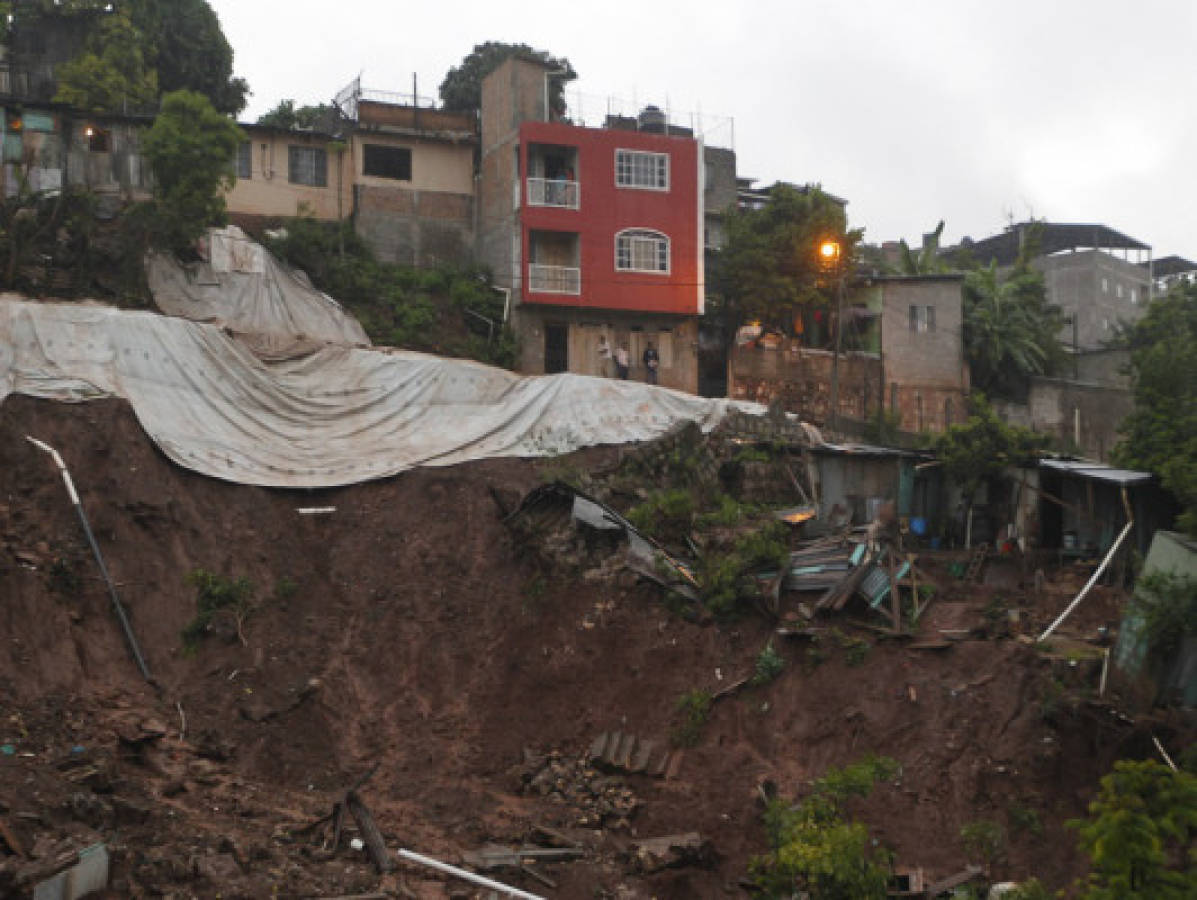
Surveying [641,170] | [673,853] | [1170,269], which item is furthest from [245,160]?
[1170,269]

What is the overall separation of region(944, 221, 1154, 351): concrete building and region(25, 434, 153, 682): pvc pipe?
34190 mm

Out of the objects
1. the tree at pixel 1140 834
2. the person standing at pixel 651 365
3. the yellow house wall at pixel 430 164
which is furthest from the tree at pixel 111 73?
the tree at pixel 1140 834

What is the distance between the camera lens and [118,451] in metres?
19.4

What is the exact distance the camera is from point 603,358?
100ft

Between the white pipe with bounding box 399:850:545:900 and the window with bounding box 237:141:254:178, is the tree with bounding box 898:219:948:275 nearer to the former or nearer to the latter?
the window with bounding box 237:141:254:178

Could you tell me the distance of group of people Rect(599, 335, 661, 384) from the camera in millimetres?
29844

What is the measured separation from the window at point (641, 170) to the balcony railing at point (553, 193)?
49.3 inches

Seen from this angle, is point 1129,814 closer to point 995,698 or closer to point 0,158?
point 995,698

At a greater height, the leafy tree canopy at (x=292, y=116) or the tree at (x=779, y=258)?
the leafy tree canopy at (x=292, y=116)

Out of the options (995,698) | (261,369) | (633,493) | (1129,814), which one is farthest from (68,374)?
(1129,814)

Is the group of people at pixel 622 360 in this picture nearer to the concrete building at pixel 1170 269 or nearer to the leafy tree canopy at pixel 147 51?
the leafy tree canopy at pixel 147 51

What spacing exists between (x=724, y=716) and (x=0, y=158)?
70.6 feet

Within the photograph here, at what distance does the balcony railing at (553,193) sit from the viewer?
3089 cm

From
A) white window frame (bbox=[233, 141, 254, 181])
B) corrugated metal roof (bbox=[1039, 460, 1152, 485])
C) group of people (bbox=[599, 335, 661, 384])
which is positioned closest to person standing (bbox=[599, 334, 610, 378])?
group of people (bbox=[599, 335, 661, 384])
